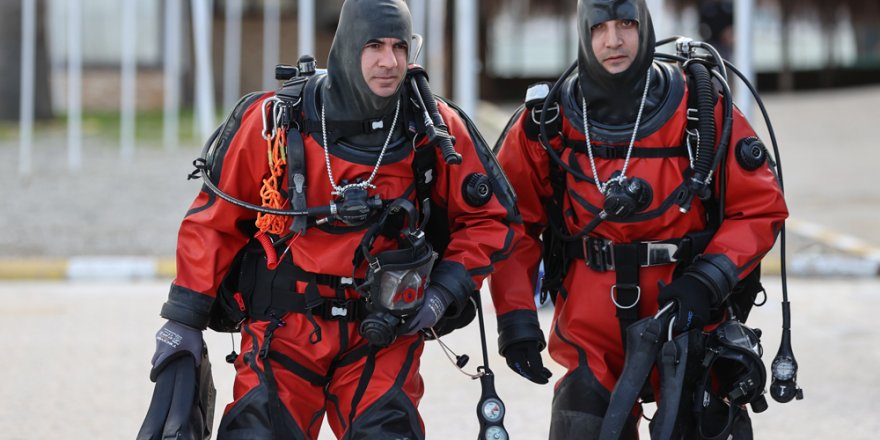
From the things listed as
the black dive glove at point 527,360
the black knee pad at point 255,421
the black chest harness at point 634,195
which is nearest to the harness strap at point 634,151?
the black chest harness at point 634,195

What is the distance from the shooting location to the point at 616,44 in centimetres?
396

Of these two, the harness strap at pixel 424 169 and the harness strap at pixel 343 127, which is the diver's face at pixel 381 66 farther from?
the harness strap at pixel 424 169

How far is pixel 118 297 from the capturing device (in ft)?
27.7

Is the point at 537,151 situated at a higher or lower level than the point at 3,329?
higher

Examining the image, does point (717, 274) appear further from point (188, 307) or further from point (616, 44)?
point (188, 307)

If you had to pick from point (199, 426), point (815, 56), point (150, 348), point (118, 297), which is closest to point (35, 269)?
point (118, 297)

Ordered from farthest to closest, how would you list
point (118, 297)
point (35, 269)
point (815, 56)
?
point (815, 56)
point (35, 269)
point (118, 297)

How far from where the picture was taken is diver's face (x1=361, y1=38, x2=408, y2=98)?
3.81 meters

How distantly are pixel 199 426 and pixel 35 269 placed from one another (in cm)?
559

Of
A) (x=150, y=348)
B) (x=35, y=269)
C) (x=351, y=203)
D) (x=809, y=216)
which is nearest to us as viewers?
(x=351, y=203)

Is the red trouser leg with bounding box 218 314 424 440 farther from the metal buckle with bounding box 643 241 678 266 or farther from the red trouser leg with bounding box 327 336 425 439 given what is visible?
the metal buckle with bounding box 643 241 678 266

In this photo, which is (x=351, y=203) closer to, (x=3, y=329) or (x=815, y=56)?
(x=3, y=329)

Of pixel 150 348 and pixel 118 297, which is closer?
pixel 150 348

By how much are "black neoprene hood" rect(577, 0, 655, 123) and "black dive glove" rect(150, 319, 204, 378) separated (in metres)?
1.39
